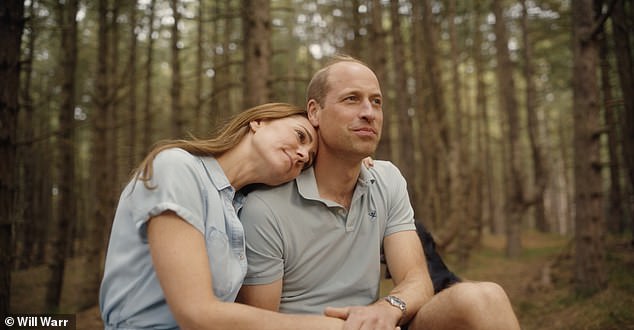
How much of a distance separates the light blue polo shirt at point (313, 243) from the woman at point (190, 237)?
8.1 inches

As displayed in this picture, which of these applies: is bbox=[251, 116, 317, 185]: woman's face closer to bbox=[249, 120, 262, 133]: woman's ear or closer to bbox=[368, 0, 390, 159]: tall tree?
bbox=[249, 120, 262, 133]: woman's ear

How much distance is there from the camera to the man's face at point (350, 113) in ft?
8.82

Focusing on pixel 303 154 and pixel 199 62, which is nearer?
pixel 303 154

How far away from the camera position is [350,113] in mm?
2709

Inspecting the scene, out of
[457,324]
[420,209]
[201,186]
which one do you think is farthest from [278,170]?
[420,209]

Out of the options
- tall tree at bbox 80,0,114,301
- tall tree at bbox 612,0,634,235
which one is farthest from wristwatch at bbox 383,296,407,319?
tall tree at bbox 80,0,114,301

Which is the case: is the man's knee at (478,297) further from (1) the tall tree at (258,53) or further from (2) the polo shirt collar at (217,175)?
(1) the tall tree at (258,53)

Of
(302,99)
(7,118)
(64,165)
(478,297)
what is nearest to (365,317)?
(478,297)

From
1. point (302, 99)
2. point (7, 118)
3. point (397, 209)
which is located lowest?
point (397, 209)

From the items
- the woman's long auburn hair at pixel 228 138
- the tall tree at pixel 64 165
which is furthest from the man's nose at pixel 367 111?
the tall tree at pixel 64 165

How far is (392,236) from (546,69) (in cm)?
1879

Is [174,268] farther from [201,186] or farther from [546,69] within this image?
[546,69]

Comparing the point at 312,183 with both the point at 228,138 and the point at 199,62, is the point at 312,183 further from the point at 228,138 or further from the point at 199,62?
the point at 199,62

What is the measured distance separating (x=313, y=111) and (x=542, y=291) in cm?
629
